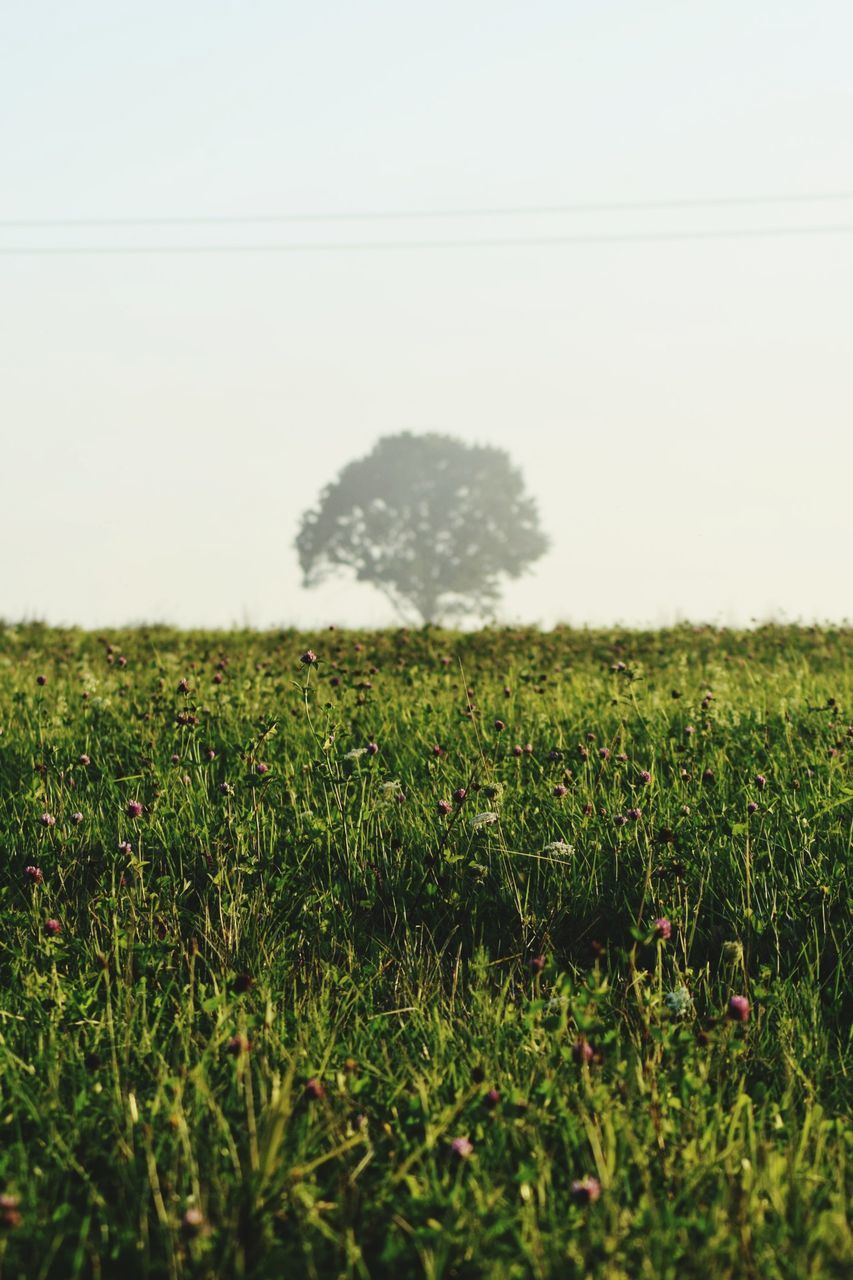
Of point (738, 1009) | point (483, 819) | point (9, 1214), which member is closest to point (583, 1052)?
point (738, 1009)

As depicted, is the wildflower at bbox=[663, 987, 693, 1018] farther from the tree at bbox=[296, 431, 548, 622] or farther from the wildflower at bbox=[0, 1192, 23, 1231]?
the tree at bbox=[296, 431, 548, 622]

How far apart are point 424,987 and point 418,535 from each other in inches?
2196

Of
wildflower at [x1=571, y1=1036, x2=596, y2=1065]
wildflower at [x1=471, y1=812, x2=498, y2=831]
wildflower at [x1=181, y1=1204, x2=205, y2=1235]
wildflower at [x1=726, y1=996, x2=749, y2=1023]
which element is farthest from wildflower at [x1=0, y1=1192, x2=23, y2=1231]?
wildflower at [x1=471, y1=812, x2=498, y2=831]

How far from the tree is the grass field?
50.9 meters

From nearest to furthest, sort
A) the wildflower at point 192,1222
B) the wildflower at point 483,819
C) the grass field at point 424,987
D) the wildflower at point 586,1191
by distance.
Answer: the wildflower at point 192,1222
the wildflower at point 586,1191
the grass field at point 424,987
the wildflower at point 483,819

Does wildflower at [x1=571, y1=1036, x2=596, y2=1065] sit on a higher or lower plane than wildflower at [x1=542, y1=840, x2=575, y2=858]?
lower

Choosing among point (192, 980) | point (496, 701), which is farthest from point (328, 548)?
point (192, 980)

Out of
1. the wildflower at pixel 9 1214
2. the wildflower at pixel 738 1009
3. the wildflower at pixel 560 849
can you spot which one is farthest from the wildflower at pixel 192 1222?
the wildflower at pixel 560 849

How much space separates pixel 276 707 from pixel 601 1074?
4563 mm

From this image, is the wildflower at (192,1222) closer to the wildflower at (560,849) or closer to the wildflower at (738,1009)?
the wildflower at (738,1009)

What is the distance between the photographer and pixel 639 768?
19.7 feet

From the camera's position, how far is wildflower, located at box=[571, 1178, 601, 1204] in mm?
2512

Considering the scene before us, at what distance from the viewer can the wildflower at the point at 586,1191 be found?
8.24 ft

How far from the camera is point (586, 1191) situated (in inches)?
99.4
